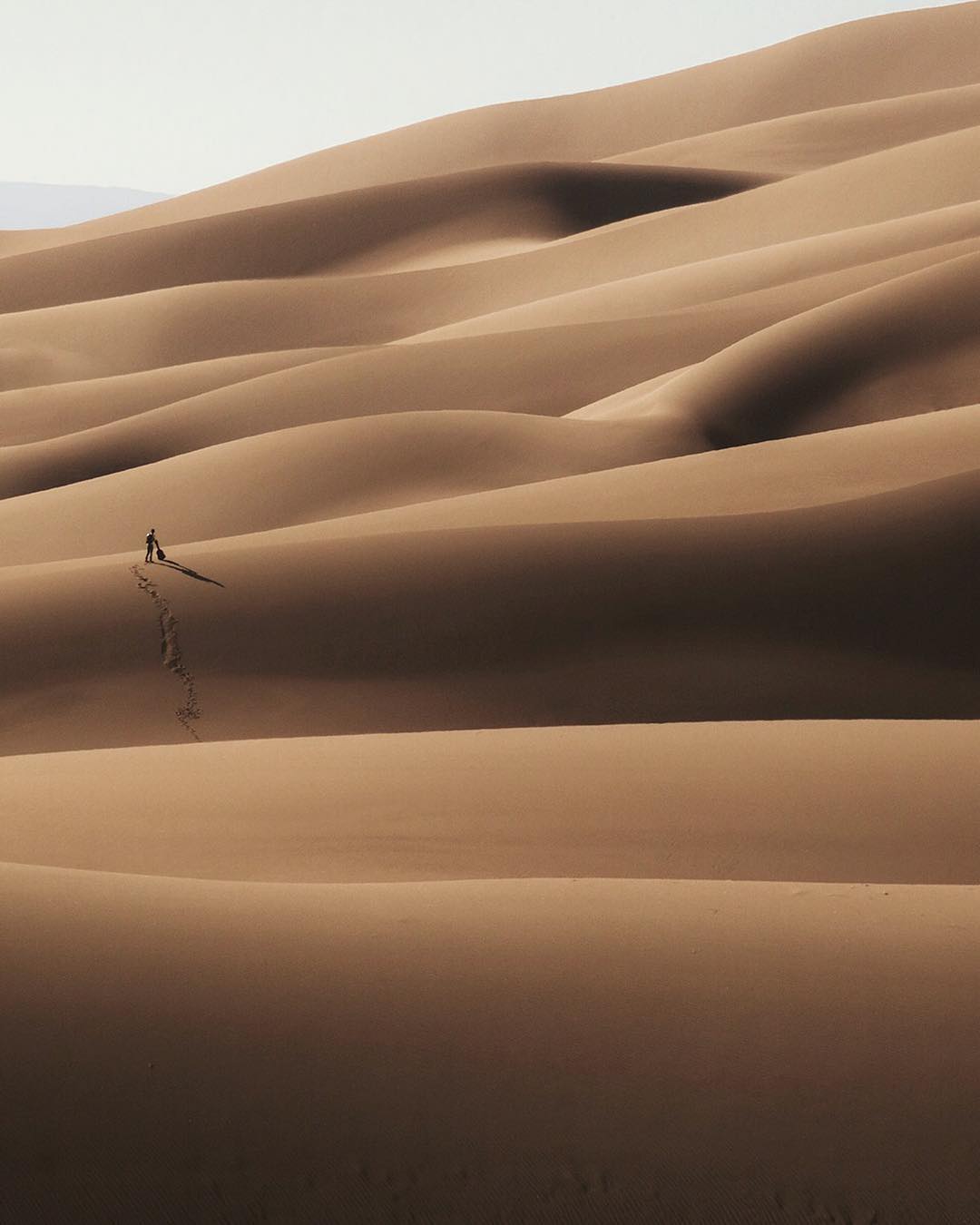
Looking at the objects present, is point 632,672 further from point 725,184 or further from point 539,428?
point 725,184

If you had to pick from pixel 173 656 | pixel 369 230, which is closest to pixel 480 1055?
pixel 173 656

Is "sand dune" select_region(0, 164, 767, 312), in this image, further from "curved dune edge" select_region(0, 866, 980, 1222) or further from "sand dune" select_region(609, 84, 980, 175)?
"curved dune edge" select_region(0, 866, 980, 1222)

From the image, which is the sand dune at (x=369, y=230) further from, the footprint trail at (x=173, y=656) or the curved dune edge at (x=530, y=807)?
Answer: the curved dune edge at (x=530, y=807)

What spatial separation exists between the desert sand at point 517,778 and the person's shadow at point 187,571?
0.05 meters

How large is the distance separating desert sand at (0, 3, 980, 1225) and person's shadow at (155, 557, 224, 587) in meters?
0.05

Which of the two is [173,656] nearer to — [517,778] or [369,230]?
[517,778]

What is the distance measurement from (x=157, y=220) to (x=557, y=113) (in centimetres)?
2542

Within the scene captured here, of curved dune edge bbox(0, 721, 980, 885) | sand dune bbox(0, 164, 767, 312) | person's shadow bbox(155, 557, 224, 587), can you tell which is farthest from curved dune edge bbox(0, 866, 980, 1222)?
sand dune bbox(0, 164, 767, 312)

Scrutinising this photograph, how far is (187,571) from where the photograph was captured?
1364 centimetres

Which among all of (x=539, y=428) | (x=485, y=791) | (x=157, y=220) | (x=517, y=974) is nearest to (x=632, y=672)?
(x=485, y=791)

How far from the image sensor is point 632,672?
38.1 ft

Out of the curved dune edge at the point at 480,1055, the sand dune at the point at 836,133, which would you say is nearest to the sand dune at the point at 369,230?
the sand dune at the point at 836,133

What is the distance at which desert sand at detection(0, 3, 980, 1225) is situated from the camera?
12.7 ft

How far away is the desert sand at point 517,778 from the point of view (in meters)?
3.86
